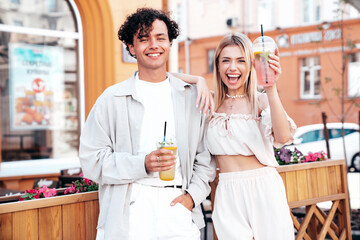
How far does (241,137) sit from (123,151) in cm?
73

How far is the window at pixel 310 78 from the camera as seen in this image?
16938mm

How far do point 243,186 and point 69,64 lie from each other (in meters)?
4.99

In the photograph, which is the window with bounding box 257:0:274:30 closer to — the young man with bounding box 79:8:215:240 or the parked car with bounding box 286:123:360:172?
the parked car with bounding box 286:123:360:172

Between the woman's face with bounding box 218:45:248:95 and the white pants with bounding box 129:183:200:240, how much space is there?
811 mm

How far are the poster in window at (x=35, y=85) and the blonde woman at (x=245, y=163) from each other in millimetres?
4763

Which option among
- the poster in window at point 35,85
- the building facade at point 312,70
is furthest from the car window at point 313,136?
the poster in window at point 35,85

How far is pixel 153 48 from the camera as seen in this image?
2.38m

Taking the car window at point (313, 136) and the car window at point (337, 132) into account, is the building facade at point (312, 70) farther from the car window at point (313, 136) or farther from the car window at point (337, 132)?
the car window at point (313, 136)

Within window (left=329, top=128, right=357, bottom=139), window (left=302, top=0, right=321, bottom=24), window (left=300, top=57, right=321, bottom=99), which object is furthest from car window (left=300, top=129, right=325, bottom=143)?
window (left=302, top=0, right=321, bottom=24)

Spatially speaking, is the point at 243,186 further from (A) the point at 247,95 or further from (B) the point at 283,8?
(B) the point at 283,8

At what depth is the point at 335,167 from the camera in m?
4.21

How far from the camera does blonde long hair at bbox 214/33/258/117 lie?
271 centimetres

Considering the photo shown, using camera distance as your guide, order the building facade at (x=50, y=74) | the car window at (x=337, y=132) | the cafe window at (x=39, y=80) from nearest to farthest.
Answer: the building facade at (x=50, y=74), the cafe window at (x=39, y=80), the car window at (x=337, y=132)

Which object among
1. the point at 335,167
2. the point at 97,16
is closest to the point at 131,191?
the point at 335,167
